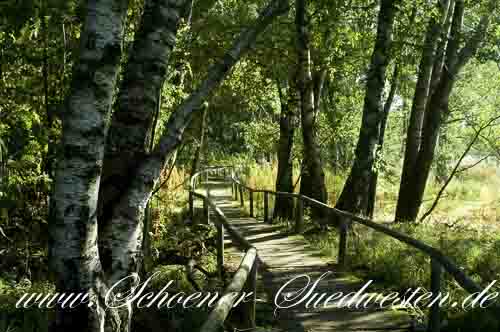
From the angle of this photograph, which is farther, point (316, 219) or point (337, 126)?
point (337, 126)

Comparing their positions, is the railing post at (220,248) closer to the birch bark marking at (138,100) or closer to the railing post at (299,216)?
the birch bark marking at (138,100)

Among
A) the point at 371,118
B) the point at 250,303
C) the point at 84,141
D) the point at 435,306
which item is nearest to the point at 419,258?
the point at 435,306

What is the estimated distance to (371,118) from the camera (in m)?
10.4

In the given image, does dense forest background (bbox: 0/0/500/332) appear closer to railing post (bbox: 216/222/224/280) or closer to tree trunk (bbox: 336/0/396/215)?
tree trunk (bbox: 336/0/396/215)

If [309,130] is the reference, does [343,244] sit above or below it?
below

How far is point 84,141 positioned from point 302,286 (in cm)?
408

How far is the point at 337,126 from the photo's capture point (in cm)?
1628

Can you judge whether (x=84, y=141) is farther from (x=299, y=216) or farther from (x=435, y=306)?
(x=299, y=216)

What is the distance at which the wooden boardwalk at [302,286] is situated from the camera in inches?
206

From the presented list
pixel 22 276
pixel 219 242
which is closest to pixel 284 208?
pixel 219 242

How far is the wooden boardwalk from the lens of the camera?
17.2 feet

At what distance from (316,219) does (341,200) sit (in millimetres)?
959

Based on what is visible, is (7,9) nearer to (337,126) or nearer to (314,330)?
(314,330)

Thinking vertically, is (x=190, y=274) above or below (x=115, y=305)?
below
